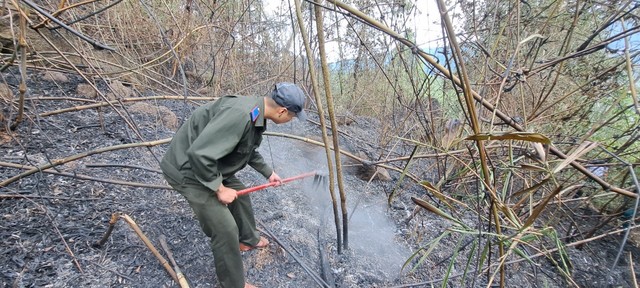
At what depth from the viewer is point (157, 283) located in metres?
2.13

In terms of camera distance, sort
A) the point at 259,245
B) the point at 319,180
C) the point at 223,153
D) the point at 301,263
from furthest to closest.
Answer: the point at 319,180, the point at 259,245, the point at 301,263, the point at 223,153

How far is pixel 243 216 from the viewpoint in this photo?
2.50 m

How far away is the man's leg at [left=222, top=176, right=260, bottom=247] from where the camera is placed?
248 centimetres

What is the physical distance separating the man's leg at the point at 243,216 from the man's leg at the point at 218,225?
0.39 metres

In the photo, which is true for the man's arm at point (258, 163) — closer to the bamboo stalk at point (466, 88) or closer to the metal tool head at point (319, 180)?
the metal tool head at point (319, 180)

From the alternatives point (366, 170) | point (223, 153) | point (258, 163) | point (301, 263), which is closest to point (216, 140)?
point (223, 153)

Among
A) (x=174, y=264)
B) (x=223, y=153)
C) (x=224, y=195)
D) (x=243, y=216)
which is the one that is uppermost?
(x=223, y=153)

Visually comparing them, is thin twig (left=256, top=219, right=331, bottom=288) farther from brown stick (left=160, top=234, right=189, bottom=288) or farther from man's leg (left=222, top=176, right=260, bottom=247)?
brown stick (left=160, top=234, right=189, bottom=288)

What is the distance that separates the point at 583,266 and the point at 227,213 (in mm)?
3498

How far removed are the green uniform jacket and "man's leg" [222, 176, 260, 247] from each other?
289mm

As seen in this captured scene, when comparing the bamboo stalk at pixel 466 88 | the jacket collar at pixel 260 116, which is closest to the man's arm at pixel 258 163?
the jacket collar at pixel 260 116

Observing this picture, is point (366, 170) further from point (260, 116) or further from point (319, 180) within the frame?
point (260, 116)

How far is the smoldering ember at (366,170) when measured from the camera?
4.78 feet

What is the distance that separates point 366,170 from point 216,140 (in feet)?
8.93
